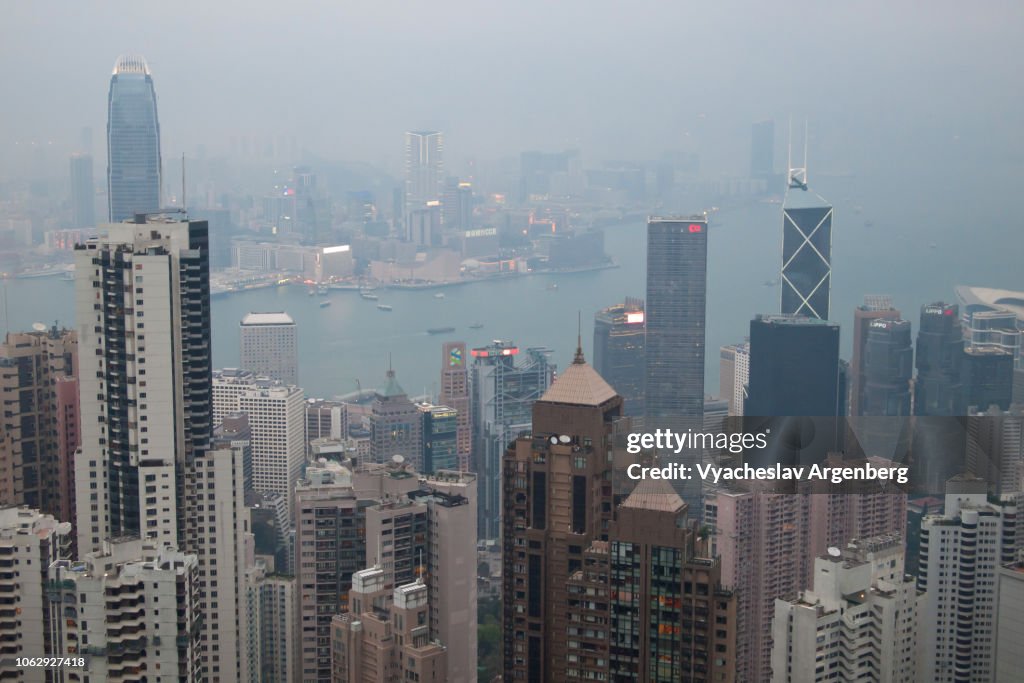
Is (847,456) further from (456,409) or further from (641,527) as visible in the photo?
(456,409)

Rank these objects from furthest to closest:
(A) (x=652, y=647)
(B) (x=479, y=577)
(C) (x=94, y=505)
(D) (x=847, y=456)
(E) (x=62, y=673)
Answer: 1. (B) (x=479, y=577)
2. (C) (x=94, y=505)
3. (D) (x=847, y=456)
4. (A) (x=652, y=647)
5. (E) (x=62, y=673)

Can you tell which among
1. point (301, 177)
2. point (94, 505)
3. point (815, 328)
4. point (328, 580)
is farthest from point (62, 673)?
point (815, 328)

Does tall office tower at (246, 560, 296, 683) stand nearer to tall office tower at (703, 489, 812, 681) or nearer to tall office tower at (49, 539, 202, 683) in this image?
tall office tower at (49, 539, 202, 683)

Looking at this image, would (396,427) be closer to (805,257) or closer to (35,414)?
(35,414)

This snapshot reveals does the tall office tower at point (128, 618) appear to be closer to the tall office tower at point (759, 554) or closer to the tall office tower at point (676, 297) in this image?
the tall office tower at point (759, 554)

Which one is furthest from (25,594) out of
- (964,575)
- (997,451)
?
(997,451)
